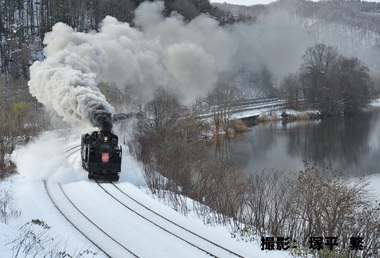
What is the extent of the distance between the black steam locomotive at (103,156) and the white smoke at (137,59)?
65cm

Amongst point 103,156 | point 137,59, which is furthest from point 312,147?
point 103,156

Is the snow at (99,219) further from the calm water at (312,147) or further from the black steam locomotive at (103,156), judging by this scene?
the calm water at (312,147)

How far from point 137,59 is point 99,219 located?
20.9 m

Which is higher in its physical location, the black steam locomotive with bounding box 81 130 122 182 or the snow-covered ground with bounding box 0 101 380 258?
the black steam locomotive with bounding box 81 130 122 182

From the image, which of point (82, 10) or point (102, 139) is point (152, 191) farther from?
point (82, 10)

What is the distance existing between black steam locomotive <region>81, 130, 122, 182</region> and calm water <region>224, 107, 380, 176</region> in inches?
485

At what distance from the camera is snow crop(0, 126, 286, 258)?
11180mm

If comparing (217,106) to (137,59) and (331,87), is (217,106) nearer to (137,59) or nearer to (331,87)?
(137,59)

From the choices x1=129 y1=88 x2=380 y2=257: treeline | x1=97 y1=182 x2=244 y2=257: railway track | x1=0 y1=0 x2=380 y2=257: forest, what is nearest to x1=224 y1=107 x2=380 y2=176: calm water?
x1=0 y1=0 x2=380 y2=257: forest

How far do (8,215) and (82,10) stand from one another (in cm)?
5601

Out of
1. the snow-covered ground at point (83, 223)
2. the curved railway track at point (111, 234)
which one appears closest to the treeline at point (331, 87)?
the snow-covered ground at point (83, 223)

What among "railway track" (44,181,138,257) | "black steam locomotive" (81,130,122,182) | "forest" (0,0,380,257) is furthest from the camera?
"black steam locomotive" (81,130,122,182)

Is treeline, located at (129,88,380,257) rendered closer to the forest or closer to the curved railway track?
the forest

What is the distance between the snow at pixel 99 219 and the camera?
36.7 ft
